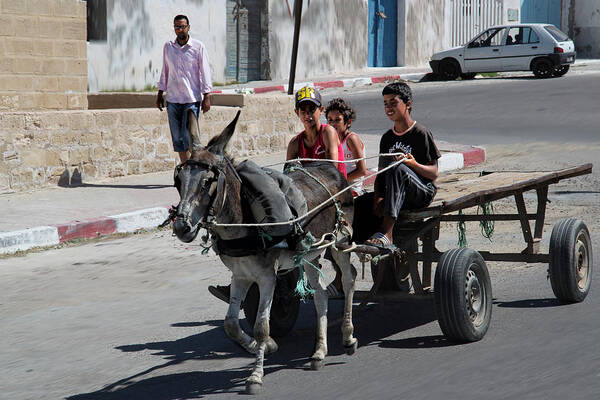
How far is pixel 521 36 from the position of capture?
26734 millimetres

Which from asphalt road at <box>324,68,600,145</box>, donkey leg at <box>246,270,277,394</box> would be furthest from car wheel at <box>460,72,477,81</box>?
donkey leg at <box>246,270,277,394</box>

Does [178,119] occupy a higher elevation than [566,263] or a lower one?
higher

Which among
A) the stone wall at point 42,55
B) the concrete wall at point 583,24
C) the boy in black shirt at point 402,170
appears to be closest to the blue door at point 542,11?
the concrete wall at point 583,24

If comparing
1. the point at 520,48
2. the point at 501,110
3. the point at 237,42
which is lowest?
the point at 501,110

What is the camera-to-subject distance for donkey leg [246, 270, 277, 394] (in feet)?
16.4

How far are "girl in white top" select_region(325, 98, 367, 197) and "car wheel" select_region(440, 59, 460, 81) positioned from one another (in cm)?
2138

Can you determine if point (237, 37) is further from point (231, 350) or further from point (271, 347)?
point (271, 347)

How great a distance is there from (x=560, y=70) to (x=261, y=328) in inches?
921

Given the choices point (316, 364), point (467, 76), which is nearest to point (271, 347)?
point (316, 364)

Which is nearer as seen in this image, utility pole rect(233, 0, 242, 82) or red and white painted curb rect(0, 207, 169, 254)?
red and white painted curb rect(0, 207, 169, 254)

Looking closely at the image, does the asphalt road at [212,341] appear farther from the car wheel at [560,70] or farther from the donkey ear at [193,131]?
the car wheel at [560,70]

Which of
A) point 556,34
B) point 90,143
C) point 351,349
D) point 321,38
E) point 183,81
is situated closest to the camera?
point 351,349

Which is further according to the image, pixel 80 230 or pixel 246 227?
pixel 80 230

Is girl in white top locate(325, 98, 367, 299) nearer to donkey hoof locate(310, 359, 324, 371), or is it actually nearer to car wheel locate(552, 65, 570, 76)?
donkey hoof locate(310, 359, 324, 371)
